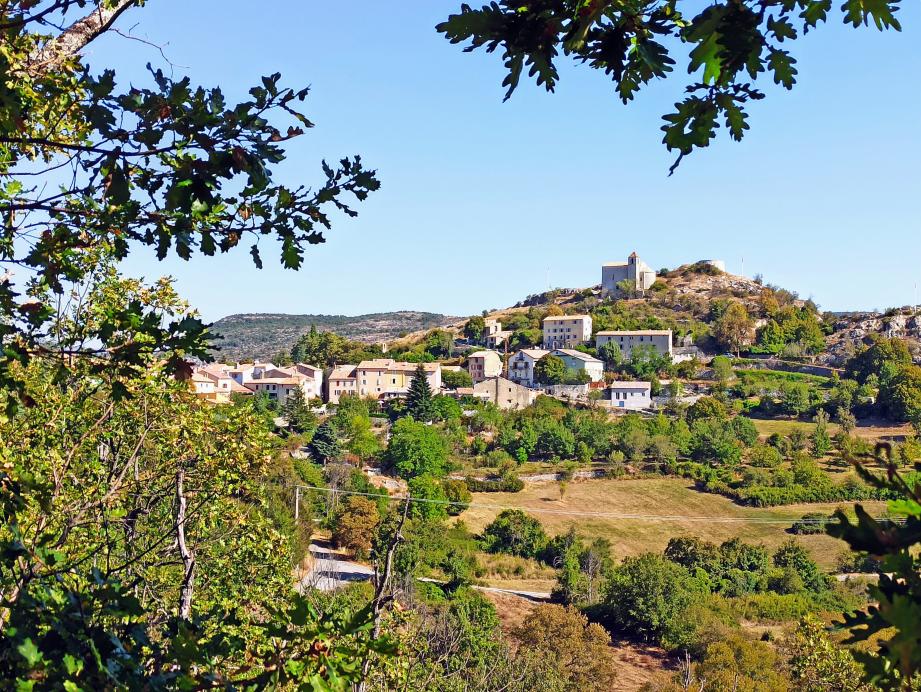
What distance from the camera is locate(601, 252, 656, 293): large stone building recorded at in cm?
9369

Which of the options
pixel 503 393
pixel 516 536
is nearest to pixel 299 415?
pixel 503 393

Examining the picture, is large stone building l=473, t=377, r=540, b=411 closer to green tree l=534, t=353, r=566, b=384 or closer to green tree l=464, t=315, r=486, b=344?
green tree l=534, t=353, r=566, b=384

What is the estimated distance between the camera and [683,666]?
66.2ft

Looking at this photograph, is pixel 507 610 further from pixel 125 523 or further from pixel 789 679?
pixel 125 523

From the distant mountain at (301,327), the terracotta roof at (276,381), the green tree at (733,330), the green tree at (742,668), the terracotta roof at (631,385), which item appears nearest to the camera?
the green tree at (742,668)

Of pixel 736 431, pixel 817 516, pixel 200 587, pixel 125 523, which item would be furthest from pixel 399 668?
pixel 736 431

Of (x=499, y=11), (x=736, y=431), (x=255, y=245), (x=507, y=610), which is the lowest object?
(x=507, y=610)

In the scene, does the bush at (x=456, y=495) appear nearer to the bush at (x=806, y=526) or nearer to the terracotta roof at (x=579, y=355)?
the bush at (x=806, y=526)

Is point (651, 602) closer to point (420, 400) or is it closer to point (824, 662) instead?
point (824, 662)

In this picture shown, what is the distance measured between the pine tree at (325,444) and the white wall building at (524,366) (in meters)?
23.3

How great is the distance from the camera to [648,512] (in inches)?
1578

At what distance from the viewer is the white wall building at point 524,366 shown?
218 feet

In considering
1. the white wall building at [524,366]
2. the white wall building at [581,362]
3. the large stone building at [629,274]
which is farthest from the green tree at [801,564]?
the large stone building at [629,274]

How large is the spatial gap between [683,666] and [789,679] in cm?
290
